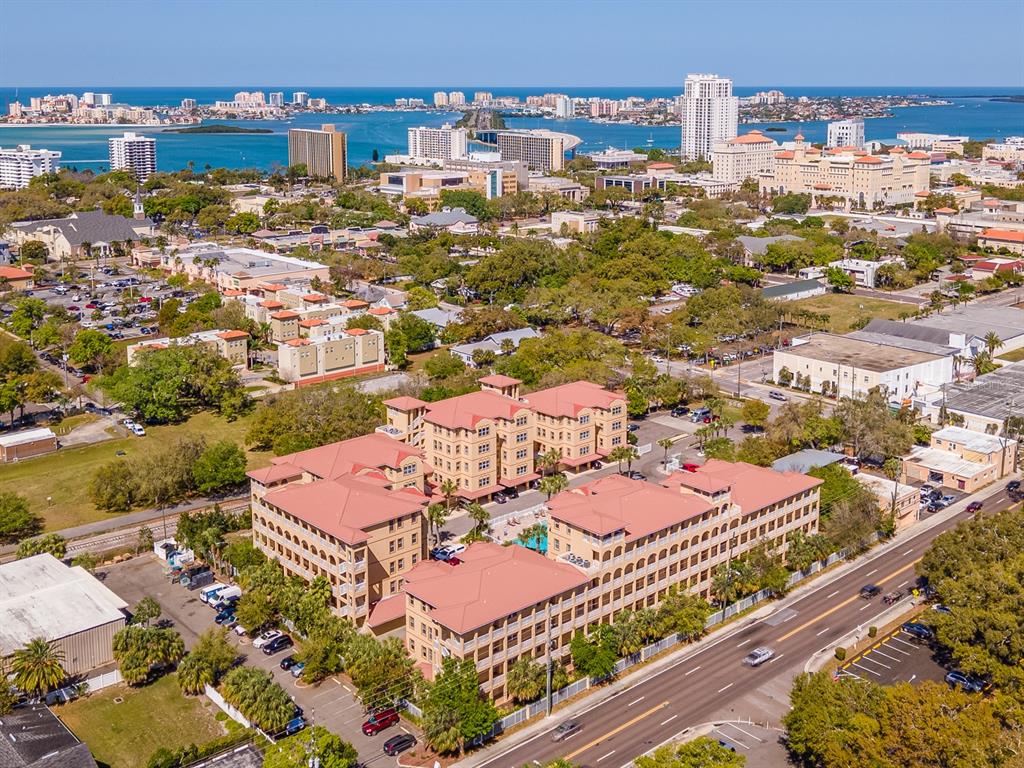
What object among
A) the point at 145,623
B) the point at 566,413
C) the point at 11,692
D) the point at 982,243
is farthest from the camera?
the point at 982,243

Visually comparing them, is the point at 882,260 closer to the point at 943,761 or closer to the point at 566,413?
the point at 566,413

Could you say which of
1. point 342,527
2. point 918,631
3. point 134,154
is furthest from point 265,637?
point 134,154

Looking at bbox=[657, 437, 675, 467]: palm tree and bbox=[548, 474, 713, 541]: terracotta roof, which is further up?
bbox=[548, 474, 713, 541]: terracotta roof

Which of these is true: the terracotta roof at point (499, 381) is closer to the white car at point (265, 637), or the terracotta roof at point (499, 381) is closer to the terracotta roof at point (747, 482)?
the terracotta roof at point (747, 482)

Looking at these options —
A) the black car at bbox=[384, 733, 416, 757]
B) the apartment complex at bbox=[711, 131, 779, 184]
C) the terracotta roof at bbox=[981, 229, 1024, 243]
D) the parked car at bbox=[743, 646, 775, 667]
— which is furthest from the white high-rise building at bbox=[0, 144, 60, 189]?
the parked car at bbox=[743, 646, 775, 667]

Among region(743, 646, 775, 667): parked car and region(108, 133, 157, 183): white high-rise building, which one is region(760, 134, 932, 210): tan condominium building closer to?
region(108, 133, 157, 183): white high-rise building

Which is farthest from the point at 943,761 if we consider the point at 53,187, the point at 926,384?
the point at 53,187
